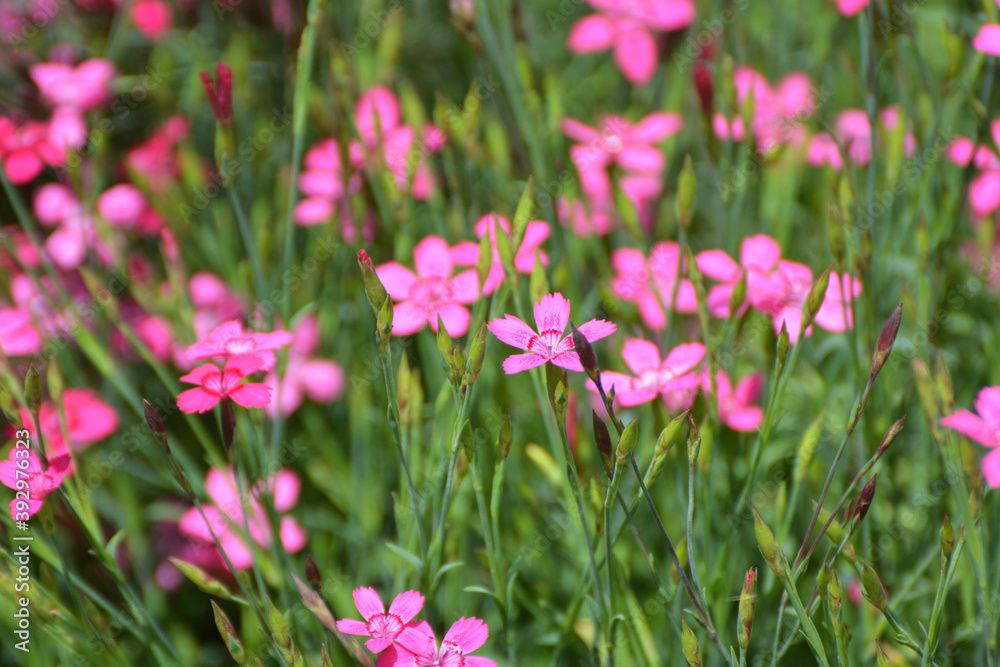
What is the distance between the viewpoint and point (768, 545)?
58 centimetres

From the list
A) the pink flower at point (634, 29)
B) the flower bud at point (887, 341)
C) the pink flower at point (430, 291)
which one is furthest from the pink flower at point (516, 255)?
the pink flower at point (634, 29)

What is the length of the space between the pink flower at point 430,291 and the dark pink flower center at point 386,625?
0.28 meters

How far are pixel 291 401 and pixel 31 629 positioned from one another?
424 millimetres

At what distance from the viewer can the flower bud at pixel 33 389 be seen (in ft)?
2.10

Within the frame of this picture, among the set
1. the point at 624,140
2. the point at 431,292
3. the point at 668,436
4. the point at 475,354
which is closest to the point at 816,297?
the point at 668,436

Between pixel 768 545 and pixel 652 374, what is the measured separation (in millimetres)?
251

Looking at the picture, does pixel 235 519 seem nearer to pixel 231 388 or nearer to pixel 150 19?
pixel 231 388

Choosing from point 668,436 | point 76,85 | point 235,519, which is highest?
point 76,85

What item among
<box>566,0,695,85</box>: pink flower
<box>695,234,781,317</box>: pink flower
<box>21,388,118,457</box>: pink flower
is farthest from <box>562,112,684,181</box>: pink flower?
<box>21,388,118,457</box>: pink flower

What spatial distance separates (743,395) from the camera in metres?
0.93

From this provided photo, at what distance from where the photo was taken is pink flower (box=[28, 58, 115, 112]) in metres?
1.18

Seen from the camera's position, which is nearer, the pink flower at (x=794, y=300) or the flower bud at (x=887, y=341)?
the flower bud at (x=887, y=341)

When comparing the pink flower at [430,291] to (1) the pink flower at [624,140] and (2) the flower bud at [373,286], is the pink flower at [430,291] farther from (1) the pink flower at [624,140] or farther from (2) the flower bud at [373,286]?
(1) the pink flower at [624,140]

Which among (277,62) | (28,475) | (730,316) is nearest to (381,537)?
(28,475)
